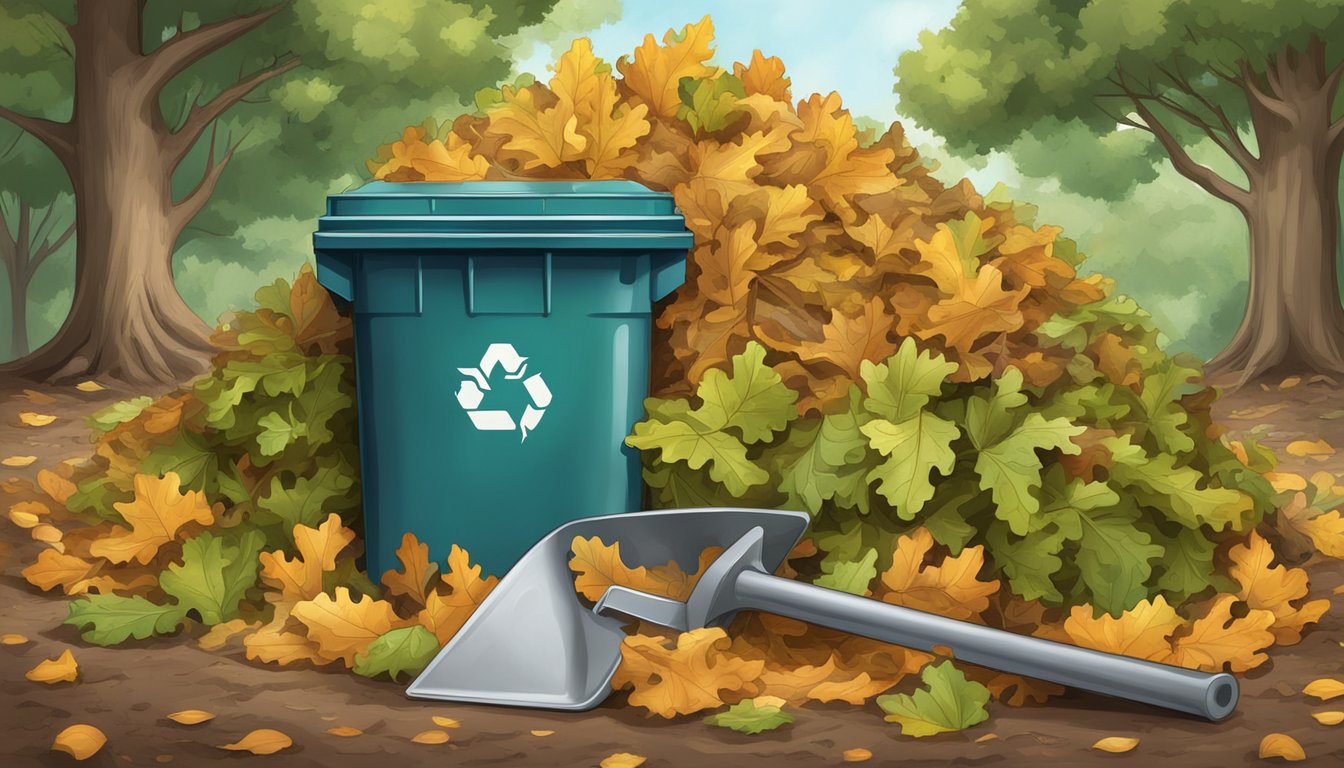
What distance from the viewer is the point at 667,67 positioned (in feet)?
16.0

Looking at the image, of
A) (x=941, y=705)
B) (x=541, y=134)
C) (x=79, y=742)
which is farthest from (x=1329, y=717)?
(x=79, y=742)

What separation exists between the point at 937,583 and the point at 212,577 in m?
2.21

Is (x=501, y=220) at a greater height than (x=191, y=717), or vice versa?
(x=501, y=220)

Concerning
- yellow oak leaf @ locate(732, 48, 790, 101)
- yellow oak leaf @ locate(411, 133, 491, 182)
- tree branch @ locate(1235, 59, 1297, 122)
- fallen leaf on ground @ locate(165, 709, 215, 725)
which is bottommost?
fallen leaf on ground @ locate(165, 709, 215, 725)

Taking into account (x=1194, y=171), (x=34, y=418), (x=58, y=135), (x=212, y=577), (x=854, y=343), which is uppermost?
(x=58, y=135)

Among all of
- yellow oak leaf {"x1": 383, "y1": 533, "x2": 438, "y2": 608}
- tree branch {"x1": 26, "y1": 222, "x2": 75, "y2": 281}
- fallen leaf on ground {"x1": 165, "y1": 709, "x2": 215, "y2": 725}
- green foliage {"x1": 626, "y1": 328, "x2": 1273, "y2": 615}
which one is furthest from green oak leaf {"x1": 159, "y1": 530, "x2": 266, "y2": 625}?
tree branch {"x1": 26, "y1": 222, "x2": 75, "y2": 281}

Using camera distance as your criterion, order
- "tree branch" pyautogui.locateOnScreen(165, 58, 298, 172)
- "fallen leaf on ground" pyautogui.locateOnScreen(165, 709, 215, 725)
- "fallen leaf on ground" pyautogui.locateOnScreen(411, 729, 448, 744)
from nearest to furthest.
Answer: "fallen leaf on ground" pyautogui.locateOnScreen(411, 729, 448, 744), "fallen leaf on ground" pyautogui.locateOnScreen(165, 709, 215, 725), "tree branch" pyautogui.locateOnScreen(165, 58, 298, 172)

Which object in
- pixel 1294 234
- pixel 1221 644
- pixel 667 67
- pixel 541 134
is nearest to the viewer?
pixel 1221 644

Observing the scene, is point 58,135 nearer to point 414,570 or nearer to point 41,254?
point 414,570

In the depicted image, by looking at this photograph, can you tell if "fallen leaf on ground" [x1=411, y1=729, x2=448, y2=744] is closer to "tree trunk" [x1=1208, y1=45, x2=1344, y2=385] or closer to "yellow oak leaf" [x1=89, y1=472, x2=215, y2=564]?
"yellow oak leaf" [x1=89, y1=472, x2=215, y2=564]

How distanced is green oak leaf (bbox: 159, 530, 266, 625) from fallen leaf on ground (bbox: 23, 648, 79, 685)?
480mm

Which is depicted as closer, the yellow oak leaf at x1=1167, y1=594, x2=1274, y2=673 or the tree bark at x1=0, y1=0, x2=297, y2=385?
the yellow oak leaf at x1=1167, y1=594, x2=1274, y2=673

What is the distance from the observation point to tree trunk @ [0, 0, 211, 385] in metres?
11.3

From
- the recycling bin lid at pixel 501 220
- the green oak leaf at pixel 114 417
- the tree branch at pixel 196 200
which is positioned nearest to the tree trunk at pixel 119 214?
the tree branch at pixel 196 200
